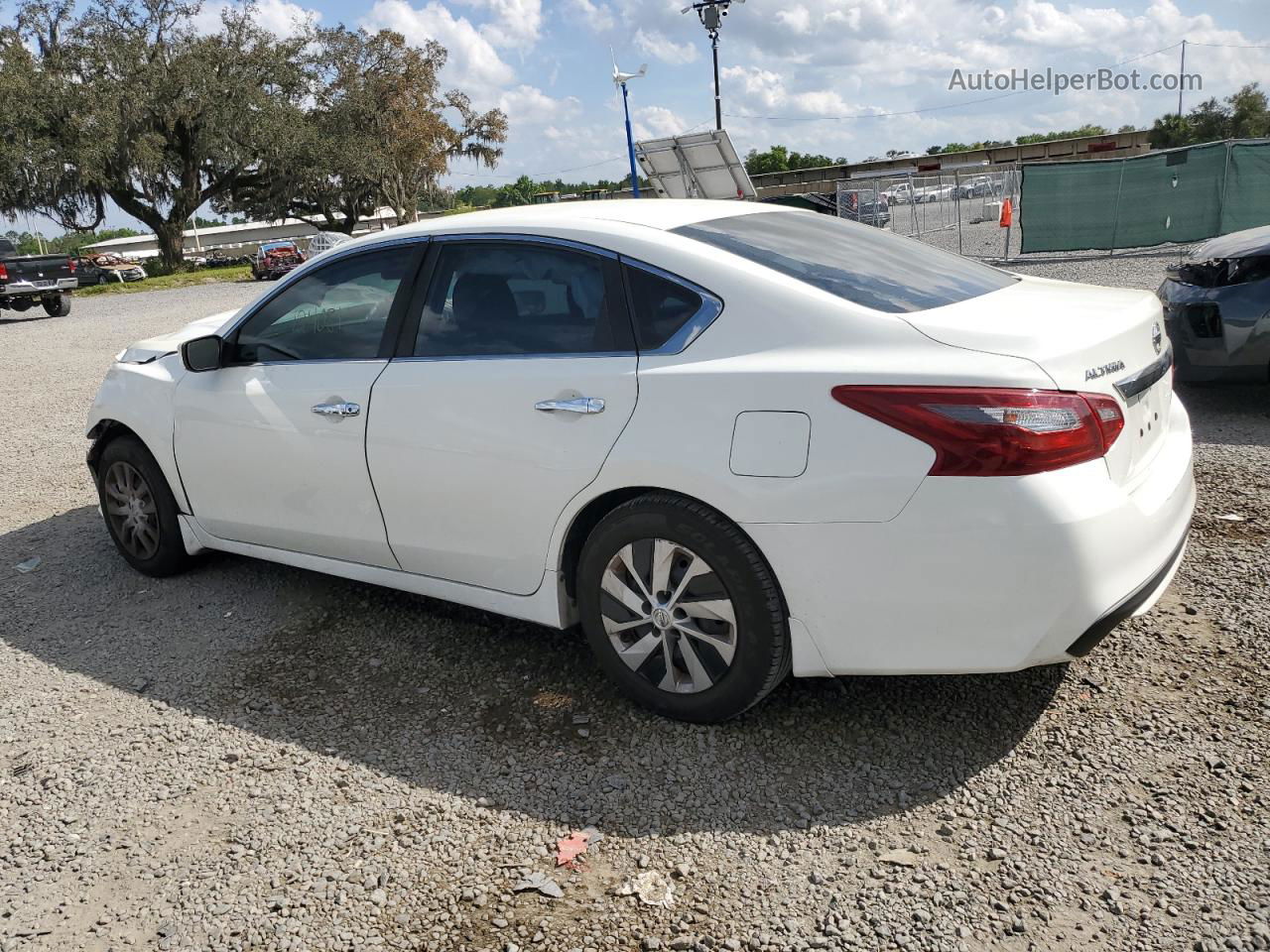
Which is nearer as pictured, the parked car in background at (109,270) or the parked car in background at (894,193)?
the parked car in background at (894,193)

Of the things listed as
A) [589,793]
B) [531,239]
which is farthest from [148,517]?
[589,793]

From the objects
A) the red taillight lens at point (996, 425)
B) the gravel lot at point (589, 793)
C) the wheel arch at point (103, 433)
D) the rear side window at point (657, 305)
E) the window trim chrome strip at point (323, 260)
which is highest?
the window trim chrome strip at point (323, 260)

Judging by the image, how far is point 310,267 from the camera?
13.9 ft

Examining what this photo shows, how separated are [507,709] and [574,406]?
1119 mm

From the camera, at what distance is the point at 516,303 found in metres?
3.63

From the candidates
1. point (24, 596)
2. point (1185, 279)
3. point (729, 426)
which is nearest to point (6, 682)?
point (24, 596)

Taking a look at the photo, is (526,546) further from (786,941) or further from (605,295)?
(786,941)

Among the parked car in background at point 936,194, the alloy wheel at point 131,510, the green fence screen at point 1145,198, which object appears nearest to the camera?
the alloy wheel at point 131,510

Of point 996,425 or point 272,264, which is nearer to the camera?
point 996,425

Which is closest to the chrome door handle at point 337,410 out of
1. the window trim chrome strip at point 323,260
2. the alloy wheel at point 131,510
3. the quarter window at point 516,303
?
the quarter window at point 516,303

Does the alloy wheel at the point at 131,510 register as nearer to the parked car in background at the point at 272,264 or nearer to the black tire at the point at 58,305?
the black tire at the point at 58,305

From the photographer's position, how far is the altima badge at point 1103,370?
2.84 meters

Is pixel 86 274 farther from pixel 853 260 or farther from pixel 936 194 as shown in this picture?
pixel 853 260

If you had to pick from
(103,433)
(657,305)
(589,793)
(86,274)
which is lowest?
(589,793)
